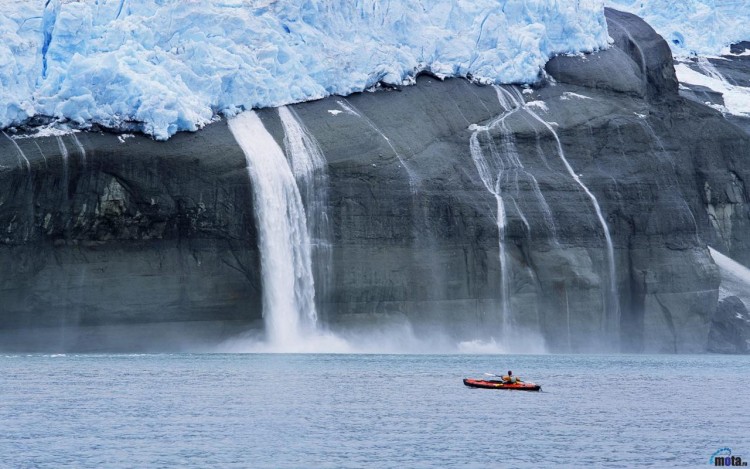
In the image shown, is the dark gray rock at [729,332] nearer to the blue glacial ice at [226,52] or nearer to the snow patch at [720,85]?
the blue glacial ice at [226,52]

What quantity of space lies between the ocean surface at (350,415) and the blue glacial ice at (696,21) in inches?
1464

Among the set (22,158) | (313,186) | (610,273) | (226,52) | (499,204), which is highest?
(226,52)

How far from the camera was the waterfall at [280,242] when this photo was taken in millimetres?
58531

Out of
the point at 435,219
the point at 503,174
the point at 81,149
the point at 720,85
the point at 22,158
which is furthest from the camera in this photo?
the point at 720,85

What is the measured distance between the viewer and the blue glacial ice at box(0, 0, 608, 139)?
5747 cm

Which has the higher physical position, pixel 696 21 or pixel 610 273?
pixel 696 21

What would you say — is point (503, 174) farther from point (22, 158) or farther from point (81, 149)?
point (22, 158)

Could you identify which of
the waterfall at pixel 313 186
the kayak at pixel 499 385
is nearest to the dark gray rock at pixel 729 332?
the waterfall at pixel 313 186

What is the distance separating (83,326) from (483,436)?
28.8 metres

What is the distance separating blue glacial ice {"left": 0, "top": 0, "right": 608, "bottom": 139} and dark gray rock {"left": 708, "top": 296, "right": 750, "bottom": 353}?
1543cm

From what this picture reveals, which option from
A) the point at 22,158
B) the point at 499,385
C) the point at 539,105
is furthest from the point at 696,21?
the point at 499,385

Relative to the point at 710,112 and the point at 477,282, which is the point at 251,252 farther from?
the point at 710,112

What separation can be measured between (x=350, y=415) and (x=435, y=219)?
91.9 ft

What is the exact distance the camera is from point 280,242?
5931 centimetres
